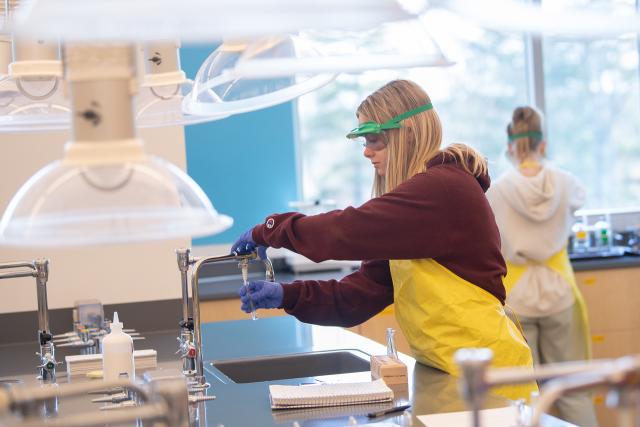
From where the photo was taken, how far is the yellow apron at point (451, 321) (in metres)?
2.55

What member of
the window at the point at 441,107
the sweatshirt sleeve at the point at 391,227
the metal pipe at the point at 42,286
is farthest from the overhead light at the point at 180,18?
the window at the point at 441,107

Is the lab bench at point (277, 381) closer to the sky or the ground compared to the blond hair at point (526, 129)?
closer to the ground

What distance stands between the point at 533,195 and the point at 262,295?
7.97ft

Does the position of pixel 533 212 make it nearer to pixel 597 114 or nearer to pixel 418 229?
pixel 597 114

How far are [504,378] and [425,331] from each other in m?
1.53

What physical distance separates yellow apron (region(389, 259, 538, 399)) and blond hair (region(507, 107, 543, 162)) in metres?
2.44

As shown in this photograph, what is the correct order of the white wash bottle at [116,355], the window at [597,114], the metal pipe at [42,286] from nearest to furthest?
the white wash bottle at [116,355]
the metal pipe at [42,286]
the window at [597,114]

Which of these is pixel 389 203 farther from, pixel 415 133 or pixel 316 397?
pixel 316 397

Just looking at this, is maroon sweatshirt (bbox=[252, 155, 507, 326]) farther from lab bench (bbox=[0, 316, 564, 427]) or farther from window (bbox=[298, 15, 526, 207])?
window (bbox=[298, 15, 526, 207])

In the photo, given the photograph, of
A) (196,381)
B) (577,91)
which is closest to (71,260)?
(196,381)

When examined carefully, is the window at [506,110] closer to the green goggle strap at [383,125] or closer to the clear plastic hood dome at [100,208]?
the green goggle strap at [383,125]

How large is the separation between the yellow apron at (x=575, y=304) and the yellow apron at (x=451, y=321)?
230 cm

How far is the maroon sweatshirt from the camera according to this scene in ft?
8.37

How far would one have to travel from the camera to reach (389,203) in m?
2.57
